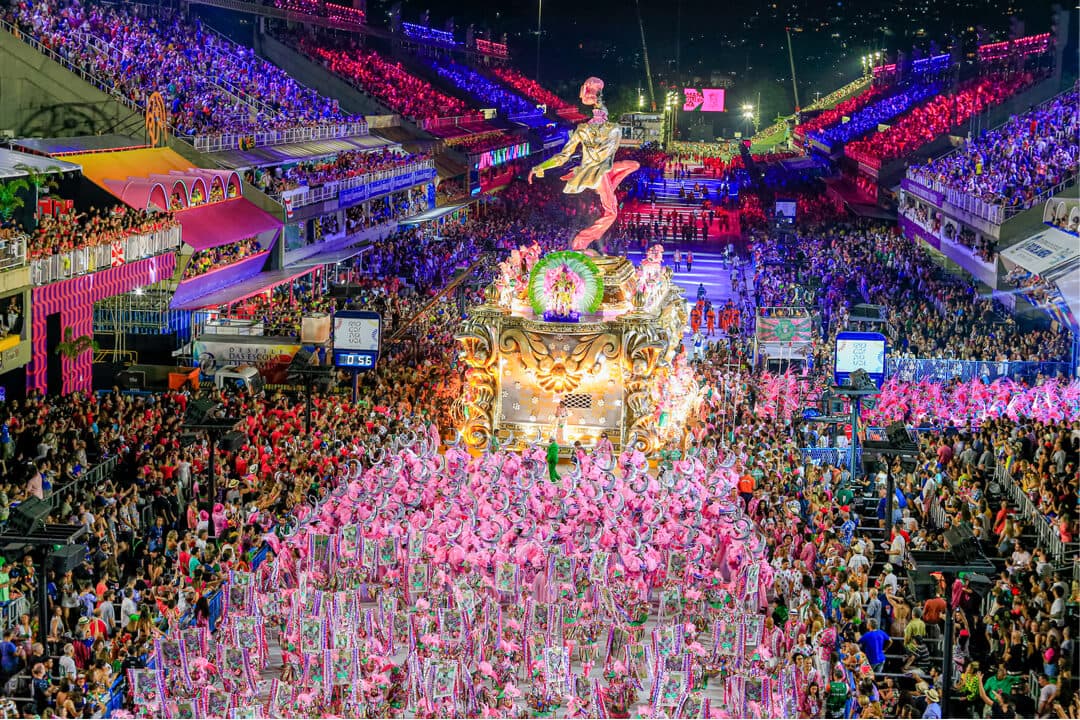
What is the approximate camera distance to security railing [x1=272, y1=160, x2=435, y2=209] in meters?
46.5

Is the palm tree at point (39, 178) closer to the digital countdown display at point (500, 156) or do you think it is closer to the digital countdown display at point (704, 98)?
the digital countdown display at point (500, 156)

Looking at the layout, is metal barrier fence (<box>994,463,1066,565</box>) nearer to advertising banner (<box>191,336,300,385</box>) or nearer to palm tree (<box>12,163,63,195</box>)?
advertising banner (<box>191,336,300,385</box>)

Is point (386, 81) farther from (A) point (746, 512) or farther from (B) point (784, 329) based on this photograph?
(A) point (746, 512)

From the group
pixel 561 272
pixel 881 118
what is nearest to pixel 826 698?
pixel 561 272

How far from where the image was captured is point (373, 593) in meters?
18.4

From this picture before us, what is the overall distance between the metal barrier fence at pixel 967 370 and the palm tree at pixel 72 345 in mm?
18311

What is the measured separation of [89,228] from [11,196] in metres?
1.86

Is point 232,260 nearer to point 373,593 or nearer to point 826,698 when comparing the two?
point 373,593

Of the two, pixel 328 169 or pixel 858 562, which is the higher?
pixel 328 169

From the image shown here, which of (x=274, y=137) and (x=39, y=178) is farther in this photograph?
(x=274, y=137)

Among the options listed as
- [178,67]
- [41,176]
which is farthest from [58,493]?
[178,67]

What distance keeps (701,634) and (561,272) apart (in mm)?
10796

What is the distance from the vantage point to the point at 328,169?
53344 millimetres

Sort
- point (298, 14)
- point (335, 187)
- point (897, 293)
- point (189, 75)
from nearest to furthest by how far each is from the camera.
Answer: point (897, 293) < point (189, 75) < point (335, 187) < point (298, 14)
